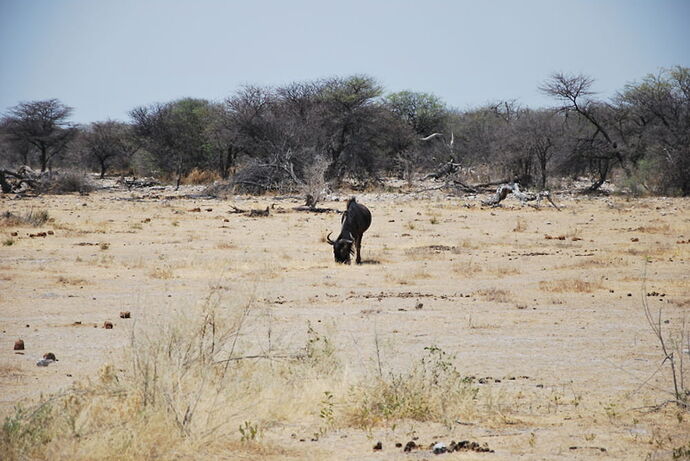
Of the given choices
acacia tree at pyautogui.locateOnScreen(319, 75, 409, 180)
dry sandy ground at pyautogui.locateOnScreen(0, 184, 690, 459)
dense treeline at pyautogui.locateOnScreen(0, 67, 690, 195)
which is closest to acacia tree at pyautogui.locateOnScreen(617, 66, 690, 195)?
dense treeline at pyautogui.locateOnScreen(0, 67, 690, 195)

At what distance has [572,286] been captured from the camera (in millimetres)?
12227

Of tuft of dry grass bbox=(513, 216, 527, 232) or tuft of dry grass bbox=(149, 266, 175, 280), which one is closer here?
tuft of dry grass bbox=(149, 266, 175, 280)

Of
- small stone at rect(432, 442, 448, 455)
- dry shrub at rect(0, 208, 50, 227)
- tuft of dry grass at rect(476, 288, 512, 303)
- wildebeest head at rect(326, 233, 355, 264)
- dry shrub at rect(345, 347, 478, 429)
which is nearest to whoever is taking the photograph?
small stone at rect(432, 442, 448, 455)

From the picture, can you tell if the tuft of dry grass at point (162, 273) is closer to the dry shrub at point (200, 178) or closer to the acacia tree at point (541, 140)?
the acacia tree at point (541, 140)

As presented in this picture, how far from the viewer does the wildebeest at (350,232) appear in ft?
51.2

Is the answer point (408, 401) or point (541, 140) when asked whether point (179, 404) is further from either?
point (541, 140)

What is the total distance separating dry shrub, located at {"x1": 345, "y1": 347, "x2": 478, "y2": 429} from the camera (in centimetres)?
571

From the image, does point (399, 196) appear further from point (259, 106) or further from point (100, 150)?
point (100, 150)

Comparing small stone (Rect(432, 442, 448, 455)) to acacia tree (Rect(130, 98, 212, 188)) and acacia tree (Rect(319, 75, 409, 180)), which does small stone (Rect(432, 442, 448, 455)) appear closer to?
acacia tree (Rect(319, 75, 409, 180))

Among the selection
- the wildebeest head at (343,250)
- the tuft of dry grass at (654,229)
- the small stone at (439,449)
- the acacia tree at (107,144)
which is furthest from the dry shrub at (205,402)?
the acacia tree at (107,144)

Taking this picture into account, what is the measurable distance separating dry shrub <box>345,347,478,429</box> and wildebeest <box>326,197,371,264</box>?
371 inches

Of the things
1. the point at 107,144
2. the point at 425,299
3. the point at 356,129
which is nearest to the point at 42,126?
the point at 107,144

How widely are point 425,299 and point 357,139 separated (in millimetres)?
28845

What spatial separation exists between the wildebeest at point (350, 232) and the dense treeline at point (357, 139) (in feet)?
41.6
